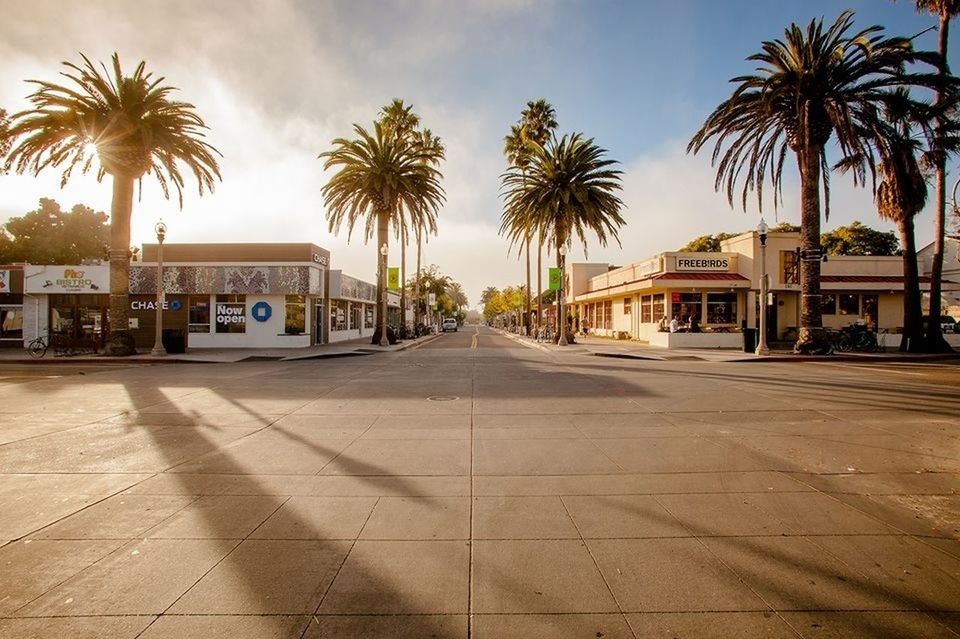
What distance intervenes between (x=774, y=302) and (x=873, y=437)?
30.1m

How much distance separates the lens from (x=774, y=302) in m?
33.8

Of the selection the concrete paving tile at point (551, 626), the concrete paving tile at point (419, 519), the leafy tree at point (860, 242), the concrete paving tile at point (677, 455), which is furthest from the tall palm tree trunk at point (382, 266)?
the leafy tree at point (860, 242)

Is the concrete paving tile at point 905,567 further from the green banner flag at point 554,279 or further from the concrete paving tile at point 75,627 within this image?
the green banner flag at point 554,279

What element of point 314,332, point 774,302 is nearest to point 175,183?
point 314,332

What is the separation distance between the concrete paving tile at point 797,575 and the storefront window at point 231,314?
29.4 m

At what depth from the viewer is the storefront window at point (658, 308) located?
33.6m

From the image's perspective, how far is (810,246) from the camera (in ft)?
76.3

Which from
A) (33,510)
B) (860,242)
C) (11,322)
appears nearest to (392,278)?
(11,322)

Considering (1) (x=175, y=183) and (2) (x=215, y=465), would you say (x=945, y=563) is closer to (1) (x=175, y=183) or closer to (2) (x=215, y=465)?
(2) (x=215, y=465)

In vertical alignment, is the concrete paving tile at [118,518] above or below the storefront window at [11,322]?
below

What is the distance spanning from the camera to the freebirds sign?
94.6 feet

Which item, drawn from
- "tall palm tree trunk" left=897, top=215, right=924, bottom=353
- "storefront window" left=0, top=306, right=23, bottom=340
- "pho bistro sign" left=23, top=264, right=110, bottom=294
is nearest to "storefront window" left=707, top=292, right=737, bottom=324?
"tall palm tree trunk" left=897, top=215, right=924, bottom=353

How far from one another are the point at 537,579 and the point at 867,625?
188 centimetres

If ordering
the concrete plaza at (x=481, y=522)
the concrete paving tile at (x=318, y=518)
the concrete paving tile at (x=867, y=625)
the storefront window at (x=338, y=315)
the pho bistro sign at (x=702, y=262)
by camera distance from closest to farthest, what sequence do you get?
the concrete paving tile at (x=867, y=625)
the concrete plaza at (x=481, y=522)
the concrete paving tile at (x=318, y=518)
the pho bistro sign at (x=702, y=262)
the storefront window at (x=338, y=315)
